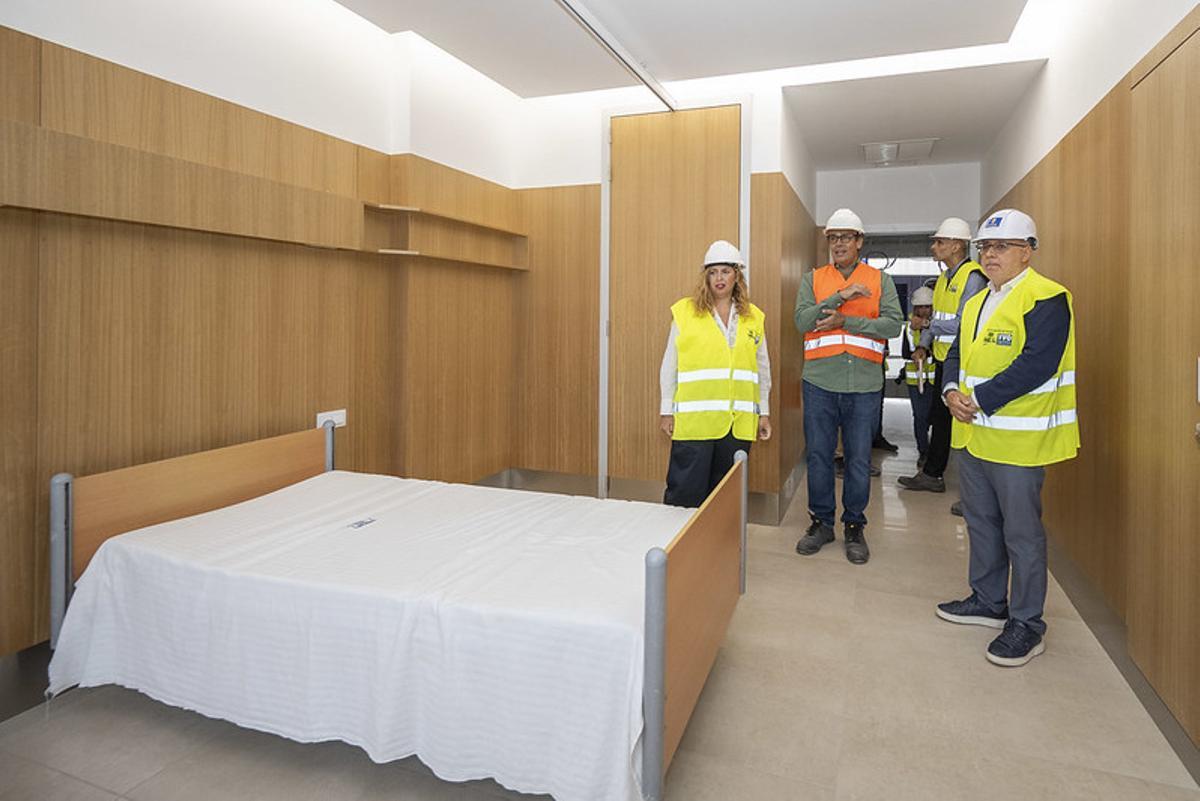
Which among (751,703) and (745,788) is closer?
(745,788)

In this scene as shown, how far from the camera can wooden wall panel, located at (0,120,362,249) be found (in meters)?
2.19

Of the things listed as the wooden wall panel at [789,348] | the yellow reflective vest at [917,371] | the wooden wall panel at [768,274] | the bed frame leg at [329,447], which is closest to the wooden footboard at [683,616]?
the wooden wall panel at [768,274]

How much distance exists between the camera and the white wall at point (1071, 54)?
264cm

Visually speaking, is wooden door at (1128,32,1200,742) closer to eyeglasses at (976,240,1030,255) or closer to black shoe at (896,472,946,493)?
eyeglasses at (976,240,1030,255)

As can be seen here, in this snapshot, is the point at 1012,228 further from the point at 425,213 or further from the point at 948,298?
the point at 425,213

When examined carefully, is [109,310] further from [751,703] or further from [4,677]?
[751,703]

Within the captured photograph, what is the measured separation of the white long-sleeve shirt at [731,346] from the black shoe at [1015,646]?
1.43 metres

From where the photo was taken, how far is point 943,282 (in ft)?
15.4

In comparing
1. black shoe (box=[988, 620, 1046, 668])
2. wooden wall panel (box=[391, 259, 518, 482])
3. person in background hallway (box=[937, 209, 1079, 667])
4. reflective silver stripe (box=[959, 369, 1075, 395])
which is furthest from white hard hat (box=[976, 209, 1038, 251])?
wooden wall panel (box=[391, 259, 518, 482])

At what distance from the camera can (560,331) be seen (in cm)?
507

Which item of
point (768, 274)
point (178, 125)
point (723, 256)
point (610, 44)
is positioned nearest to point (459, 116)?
point (610, 44)

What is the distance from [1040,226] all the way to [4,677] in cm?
507

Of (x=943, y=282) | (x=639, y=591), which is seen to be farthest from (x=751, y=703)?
(x=943, y=282)

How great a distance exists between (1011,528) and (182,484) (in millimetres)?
3127
